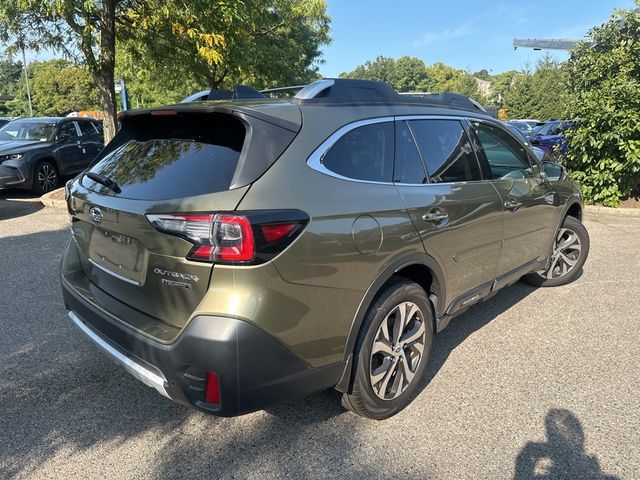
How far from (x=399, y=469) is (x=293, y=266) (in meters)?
1.16

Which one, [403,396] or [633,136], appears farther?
[633,136]

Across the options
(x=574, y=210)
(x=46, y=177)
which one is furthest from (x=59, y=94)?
(x=574, y=210)

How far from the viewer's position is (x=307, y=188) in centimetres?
222

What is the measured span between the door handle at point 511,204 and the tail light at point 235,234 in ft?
6.95

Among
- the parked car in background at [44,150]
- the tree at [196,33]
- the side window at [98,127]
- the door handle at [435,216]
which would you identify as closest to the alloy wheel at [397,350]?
the door handle at [435,216]

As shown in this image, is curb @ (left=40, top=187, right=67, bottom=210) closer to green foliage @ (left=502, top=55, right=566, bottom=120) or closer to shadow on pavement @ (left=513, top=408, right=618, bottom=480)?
shadow on pavement @ (left=513, top=408, right=618, bottom=480)

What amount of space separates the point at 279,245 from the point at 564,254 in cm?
394

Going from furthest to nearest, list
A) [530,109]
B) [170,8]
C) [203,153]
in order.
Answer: [530,109] → [170,8] → [203,153]

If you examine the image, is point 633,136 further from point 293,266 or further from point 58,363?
point 58,363

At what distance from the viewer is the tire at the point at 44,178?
9.85 metres

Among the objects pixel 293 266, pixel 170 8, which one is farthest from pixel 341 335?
pixel 170 8

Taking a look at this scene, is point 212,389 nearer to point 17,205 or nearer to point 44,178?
point 17,205

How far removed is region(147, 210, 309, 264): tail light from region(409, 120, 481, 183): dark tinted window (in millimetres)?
1302

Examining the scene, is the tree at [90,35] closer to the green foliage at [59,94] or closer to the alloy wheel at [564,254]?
the alloy wheel at [564,254]
